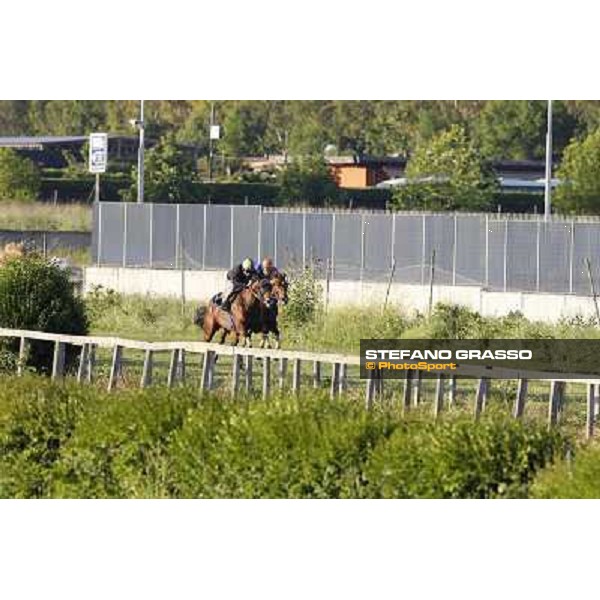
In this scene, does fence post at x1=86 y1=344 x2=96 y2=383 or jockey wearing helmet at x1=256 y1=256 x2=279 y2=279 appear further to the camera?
jockey wearing helmet at x1=256 y1=256 x2=279 y2=279

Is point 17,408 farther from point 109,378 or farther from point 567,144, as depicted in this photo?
point 567,144

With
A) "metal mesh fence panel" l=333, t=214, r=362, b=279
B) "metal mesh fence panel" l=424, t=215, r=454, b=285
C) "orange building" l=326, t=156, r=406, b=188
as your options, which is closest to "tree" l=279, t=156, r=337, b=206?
"orange building" l=326, t=156, r=406, b=188

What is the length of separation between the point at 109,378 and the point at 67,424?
2517 mm

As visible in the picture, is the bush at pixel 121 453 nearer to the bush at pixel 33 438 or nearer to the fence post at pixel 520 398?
the bush at pixel 33 438

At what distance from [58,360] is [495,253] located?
5.37 metres

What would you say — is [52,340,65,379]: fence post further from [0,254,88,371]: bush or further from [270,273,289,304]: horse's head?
[270,273,289,304]: horse's head

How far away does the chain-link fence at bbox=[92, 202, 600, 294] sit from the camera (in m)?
28.2

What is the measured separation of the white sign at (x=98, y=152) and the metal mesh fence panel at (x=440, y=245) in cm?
369

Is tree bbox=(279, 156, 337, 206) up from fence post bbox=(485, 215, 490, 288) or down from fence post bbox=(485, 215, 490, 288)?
up

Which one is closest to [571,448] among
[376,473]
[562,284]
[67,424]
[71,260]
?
[376,473]

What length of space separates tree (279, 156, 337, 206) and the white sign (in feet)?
6.77

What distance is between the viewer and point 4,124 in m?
26.7

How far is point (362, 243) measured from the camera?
93.4 feet

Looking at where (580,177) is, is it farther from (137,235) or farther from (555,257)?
(137,235)
